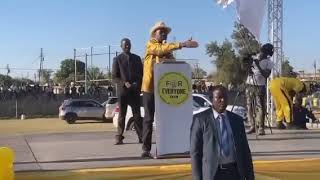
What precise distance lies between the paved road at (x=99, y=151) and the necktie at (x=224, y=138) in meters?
2.51

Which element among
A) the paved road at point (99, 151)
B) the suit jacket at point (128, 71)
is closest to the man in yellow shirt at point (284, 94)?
the paved road at point (99, 151)

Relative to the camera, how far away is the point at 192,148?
17.8 feet

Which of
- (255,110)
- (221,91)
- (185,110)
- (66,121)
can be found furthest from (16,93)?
(221,91)

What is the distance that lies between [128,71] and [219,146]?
443 centimetres

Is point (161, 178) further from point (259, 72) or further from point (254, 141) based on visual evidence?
point (259, 72)

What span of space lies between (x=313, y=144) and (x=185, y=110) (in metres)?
2.88

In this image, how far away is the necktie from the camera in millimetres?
5367

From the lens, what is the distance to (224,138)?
539 centimetres

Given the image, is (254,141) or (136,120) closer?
(136,120)

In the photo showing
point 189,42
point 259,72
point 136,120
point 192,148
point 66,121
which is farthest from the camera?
point 66,121

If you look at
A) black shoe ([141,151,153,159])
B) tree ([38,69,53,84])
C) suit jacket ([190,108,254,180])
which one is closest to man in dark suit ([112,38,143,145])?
black shoe ([141,151,153,159])

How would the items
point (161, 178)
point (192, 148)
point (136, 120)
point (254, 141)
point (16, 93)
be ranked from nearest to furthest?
point (192, 148), point (161, 178), point (136, 120), point (254, 141), point (16, 93)

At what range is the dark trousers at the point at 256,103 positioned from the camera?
12.0 metres

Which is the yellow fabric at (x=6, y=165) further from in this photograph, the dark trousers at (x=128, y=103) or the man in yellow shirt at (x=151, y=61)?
the dark trousers at (x=128, y=103)
